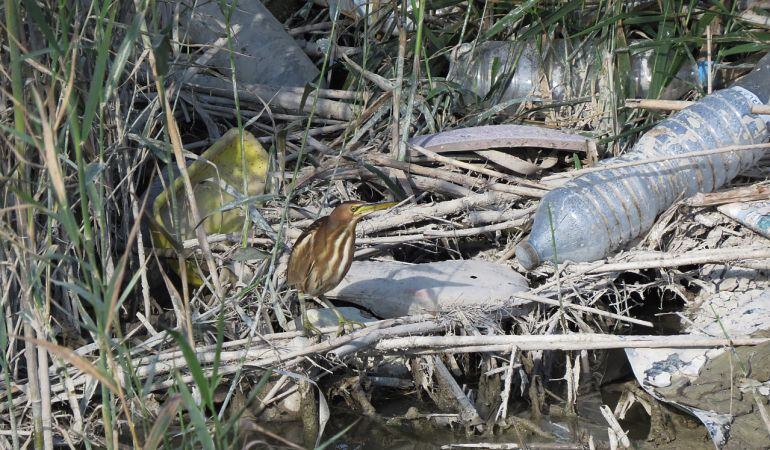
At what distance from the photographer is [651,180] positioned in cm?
387

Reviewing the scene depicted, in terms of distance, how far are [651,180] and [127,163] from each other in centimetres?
200

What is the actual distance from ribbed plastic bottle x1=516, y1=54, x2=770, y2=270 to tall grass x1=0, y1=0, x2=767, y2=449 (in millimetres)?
209

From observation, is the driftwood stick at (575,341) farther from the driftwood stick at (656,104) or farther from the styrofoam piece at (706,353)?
the driftwood stick at (656,104)

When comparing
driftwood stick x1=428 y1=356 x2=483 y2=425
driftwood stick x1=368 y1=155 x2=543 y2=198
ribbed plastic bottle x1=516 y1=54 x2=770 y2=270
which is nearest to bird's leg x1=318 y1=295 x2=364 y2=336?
driftwood stick x1=428 y1=356 x2=483 y2=425

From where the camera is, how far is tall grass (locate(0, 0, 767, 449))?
217cm

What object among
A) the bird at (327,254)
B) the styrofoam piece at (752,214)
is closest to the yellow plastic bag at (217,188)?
the bird at (327,254)

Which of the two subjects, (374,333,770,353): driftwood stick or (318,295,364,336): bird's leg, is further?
(318,295,364,336): bird's leg

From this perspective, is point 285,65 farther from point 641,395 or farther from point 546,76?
point 641,395

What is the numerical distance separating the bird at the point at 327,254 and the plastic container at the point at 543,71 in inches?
56.0

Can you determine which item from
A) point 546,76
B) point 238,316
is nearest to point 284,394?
point 238,316

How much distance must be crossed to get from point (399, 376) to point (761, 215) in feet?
4.74

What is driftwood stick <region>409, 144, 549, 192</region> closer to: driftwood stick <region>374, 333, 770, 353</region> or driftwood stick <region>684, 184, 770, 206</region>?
driftwood stick <region>684, 184, 770, 206</region>

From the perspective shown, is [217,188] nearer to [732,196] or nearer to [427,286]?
[427,286]

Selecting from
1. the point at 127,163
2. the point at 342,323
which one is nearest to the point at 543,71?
the point at 342,323
